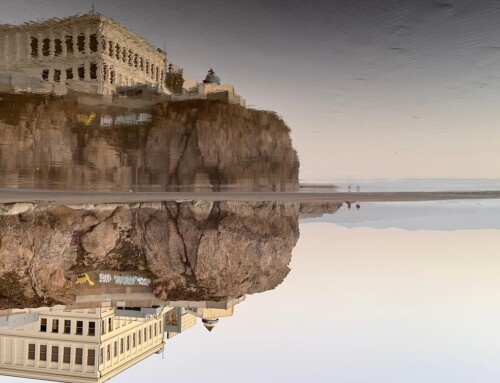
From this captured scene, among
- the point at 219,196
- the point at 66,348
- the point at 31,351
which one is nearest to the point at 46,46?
the point at 219,196

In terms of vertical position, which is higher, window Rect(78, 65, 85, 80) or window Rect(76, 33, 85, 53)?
window Rect(76, 33, 85, 53)

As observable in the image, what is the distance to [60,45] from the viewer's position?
10938 mm

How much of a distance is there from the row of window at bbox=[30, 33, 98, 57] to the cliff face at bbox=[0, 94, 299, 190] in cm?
152

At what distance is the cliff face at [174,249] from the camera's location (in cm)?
1720

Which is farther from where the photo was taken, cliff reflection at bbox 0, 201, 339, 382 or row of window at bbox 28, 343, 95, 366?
row of window at bbox 28, 343, 95, 366

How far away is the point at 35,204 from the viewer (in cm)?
1475

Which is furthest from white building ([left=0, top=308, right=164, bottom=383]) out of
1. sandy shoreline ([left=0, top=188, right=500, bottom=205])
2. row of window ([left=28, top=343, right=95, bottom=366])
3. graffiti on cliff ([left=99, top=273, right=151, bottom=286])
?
sandy shoreline ([left=0, top=188, right=500, bottom=205])

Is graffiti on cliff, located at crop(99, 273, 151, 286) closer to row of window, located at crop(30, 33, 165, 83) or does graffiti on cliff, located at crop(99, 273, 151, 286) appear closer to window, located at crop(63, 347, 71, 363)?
row of window, located at crop(30, 33, 165, 83)

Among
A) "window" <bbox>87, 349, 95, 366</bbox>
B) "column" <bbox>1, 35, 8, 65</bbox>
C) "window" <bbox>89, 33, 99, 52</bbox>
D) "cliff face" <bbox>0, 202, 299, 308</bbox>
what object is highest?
"window" <bbox>89, 33, 99, 52</bbox>

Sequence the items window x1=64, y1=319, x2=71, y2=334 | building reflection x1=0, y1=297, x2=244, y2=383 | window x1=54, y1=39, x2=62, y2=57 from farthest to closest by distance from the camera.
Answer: window x1=64, y1=319, x2=71, y2=334 < building reflection x1=0, y1=297, x2=244, y2=383 < window x1=54, y1=39, x2=62, y2=57

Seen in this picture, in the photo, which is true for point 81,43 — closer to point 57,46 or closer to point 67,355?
point 57,46

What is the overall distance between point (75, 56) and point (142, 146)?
10.1 ft

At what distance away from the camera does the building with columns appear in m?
10.8

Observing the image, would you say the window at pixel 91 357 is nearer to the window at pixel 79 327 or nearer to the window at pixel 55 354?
the window at pixel 79 327
